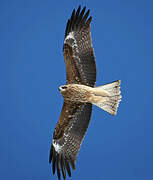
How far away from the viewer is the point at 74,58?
2414 mm

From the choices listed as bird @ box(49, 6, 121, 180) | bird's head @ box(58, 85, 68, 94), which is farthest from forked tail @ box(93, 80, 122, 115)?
bird's head @ box(58, 85, 68, 94)

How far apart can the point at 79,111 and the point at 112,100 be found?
12.2 inches

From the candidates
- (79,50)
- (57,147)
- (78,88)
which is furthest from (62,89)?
(57,147)

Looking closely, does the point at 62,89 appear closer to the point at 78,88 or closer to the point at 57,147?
the point at 78,88

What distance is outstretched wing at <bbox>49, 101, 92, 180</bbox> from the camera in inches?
97.4

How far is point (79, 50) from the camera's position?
7.95 feet

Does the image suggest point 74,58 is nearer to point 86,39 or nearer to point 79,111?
point 86,39

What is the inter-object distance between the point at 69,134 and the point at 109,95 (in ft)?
1.67

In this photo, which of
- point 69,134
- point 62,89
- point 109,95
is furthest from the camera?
point 69,134

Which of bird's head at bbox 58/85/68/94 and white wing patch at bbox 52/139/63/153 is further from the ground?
bird's head at bbox 58/85/68/94

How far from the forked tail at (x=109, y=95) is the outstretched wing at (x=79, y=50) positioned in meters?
0.10

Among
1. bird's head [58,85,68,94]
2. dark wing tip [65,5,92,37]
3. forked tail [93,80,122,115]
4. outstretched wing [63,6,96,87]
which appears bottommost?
forked tail [93,80,122,115]

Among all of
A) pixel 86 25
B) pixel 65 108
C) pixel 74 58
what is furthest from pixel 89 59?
pixel 65 108

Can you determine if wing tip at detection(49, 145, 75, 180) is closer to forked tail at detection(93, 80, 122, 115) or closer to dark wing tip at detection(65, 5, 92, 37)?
forked tail at detection(93, 80, 122, 115)
